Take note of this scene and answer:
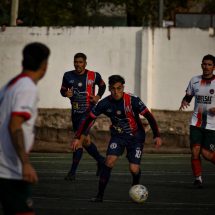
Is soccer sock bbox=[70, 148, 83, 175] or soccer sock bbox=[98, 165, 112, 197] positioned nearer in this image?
soccer sock bbox=[98, 165, 112, 197]

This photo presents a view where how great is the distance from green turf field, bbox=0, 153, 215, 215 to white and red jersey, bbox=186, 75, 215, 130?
36.8 inches

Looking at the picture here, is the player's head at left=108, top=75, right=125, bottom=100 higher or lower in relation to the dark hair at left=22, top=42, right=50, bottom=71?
higher

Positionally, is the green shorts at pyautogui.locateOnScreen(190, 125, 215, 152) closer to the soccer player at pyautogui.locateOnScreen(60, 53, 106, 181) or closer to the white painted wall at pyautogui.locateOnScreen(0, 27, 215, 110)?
the soccer player at pyautogui.locateOnScreen(60, 53, 106, 181)

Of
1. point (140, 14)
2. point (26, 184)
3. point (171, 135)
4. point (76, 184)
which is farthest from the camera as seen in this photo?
point (140, 14)

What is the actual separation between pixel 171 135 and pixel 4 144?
16.1 metres

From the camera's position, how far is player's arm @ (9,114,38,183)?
298 inches

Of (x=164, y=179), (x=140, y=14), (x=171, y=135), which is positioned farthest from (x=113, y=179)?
(x=140, y=14)

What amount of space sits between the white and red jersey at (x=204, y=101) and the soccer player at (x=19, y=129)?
7807mm

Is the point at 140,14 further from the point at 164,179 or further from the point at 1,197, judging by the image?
the point at 1,197

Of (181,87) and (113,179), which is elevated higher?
(181,87)

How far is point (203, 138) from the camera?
15492 mm

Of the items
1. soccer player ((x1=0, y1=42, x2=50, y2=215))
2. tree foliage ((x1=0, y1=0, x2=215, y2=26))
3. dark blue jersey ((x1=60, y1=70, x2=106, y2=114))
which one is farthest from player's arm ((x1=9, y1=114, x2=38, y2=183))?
tree foliage ((x1=0, y1=0, x2=215, y2=26))

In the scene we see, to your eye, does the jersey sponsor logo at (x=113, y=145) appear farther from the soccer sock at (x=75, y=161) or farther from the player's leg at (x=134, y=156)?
the soccer sock at (x=75, y=161)

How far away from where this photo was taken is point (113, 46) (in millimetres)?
24406
